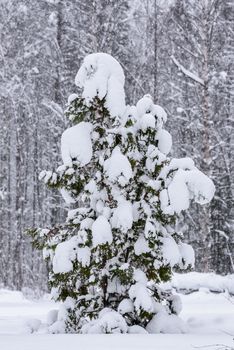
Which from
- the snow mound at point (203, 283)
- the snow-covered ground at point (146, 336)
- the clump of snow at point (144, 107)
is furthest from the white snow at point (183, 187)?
the snow mound at point (203, 283)

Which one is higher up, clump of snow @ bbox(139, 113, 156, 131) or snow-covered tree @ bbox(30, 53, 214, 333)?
clump of snow @ bbox(139, 113, 156, 131)

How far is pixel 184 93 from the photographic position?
72.0 ft

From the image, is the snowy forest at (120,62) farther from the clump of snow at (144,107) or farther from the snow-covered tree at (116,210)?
the snow-covered tree at (116,210)

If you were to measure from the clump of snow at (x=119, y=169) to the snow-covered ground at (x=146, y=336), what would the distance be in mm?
A: 1758

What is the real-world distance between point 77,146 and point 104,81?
3.00 feet

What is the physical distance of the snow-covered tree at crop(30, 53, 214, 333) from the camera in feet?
21.5

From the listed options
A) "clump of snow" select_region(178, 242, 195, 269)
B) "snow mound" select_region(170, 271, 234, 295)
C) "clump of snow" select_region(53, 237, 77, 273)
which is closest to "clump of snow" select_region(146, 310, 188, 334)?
"clump of snow" select_region(178, 242, 195, 269)

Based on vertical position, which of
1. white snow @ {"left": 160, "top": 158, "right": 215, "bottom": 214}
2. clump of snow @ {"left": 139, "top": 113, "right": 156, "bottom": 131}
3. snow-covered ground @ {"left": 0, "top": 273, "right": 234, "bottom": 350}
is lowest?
snow-covered ground @ {"left": 0, "top": 273, "right": 234, "bottom": 350}

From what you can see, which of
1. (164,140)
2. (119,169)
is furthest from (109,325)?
(164,140)

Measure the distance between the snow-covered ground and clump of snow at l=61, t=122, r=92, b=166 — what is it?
2052mm

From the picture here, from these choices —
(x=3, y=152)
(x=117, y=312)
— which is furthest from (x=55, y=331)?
(x=3, y=152)

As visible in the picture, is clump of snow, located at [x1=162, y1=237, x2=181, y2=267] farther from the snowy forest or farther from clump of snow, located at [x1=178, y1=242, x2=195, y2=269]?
the snowy forest

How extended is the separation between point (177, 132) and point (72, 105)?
17.7 m

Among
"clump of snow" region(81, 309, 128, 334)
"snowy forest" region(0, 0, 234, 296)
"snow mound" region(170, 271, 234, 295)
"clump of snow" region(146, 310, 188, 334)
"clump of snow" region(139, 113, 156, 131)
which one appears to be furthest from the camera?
"snowy forest" region(0, 0, 234, 296)
